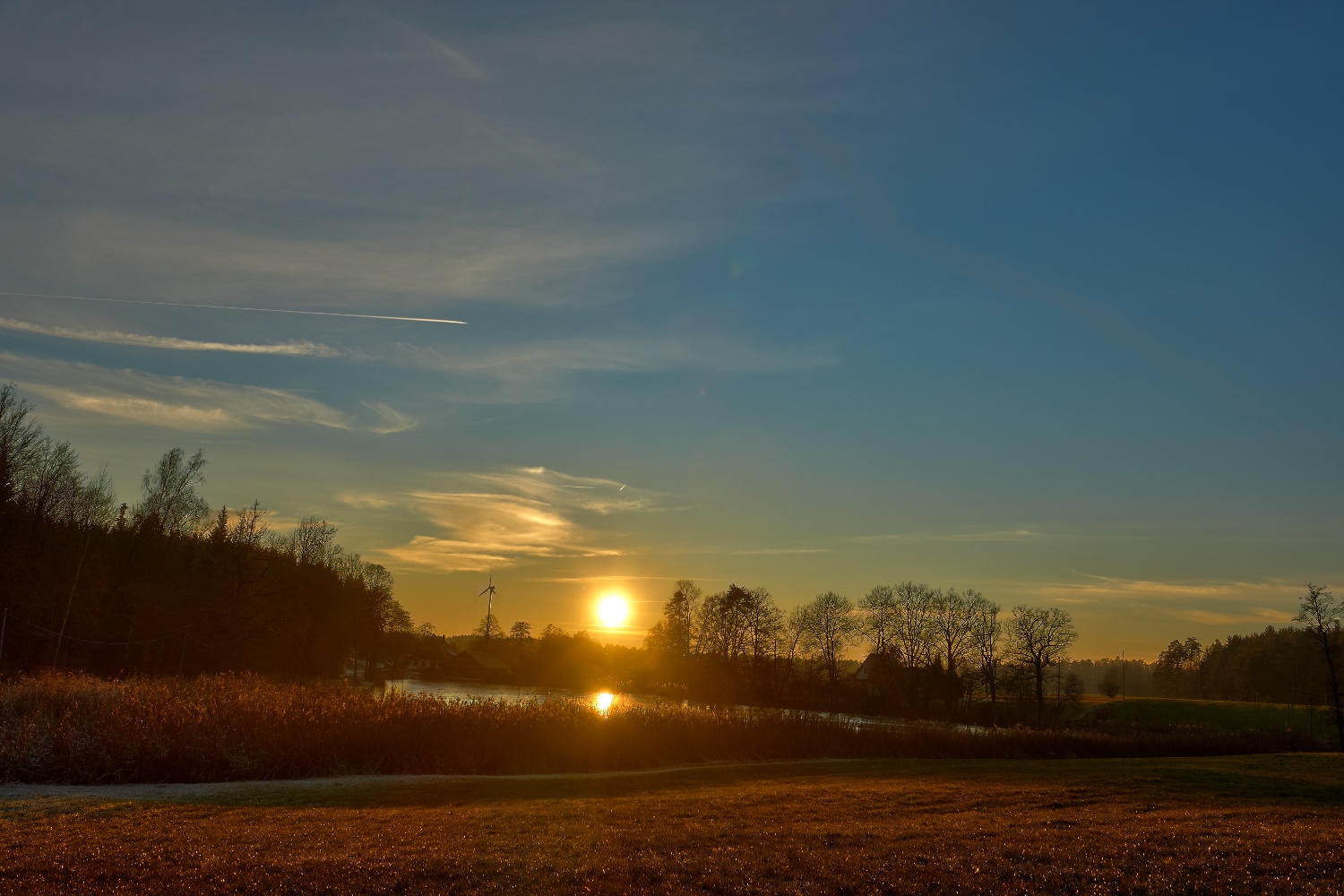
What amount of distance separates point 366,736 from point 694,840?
17967 millimetres

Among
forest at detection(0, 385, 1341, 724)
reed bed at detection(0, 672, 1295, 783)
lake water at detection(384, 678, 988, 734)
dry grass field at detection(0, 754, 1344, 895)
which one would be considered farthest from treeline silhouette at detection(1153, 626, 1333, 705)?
dry grass field at detection(0, 754, 1344, 895)

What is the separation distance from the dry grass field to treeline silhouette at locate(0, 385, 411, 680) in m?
39.5

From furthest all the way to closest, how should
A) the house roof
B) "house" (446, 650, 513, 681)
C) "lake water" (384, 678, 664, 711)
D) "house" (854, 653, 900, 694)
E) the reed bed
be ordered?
the house roof < "house" (446, 650, 513, 681) < "house" (854, 653, 900, 694) < "lake water" (384, 678, 664, 711) < the reed bed

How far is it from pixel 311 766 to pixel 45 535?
41.3 meters

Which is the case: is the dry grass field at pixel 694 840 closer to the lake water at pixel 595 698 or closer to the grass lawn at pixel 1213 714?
the lake water at pixel 595 698

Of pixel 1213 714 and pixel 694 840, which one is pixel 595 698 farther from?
pixel 1213 714

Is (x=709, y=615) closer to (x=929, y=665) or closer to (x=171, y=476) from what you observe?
(x=929, y=665)

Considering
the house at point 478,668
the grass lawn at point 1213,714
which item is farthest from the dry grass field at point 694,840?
the house at point 478,668

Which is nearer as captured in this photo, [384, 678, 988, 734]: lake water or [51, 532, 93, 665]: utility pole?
[384, 678, 988, 734]: lake water

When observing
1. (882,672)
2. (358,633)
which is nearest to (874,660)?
(882,672)

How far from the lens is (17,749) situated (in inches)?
813

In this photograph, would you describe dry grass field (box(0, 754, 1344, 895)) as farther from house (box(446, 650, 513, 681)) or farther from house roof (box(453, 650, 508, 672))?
house roof (box(453, 650, 508, 672))

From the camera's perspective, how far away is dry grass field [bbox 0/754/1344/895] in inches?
364

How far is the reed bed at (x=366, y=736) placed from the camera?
21.8 metres
